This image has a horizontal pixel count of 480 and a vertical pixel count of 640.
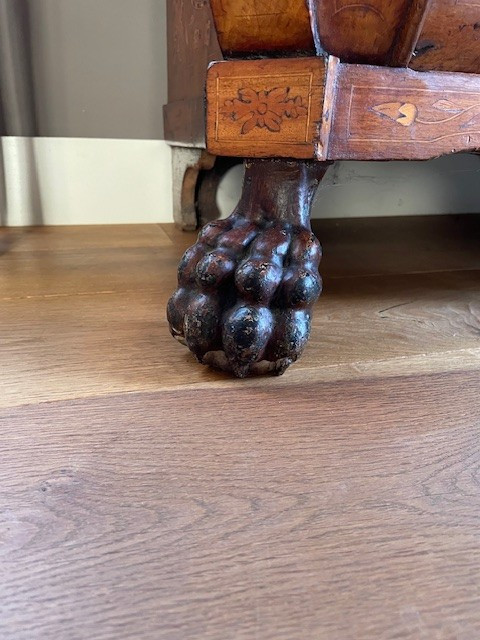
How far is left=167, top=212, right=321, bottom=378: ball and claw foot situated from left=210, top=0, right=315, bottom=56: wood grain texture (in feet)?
0.53

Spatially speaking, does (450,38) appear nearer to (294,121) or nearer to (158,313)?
(294,121)

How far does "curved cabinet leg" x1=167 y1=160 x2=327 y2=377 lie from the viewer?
49cm

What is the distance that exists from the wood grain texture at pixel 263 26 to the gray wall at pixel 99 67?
77cm

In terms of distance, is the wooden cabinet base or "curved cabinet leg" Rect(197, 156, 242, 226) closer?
the wooden cabinet base

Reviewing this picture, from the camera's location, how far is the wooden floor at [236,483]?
0.28 m

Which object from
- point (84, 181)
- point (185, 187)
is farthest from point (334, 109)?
point (84, 181)

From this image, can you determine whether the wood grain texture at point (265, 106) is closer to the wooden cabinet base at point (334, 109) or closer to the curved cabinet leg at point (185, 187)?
the wooden cabinet base at point (334, 109)

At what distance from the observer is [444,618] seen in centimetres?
28

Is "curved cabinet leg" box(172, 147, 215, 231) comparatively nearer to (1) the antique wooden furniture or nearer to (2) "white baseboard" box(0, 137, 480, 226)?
(2) "white baseboard" box(0, 137, 480, 226)

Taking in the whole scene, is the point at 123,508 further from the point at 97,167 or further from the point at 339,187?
the point at 339,187

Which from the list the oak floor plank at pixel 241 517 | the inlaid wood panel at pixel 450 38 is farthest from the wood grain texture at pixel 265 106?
the oak floor plank at pixel 241 517

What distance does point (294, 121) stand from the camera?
49cm

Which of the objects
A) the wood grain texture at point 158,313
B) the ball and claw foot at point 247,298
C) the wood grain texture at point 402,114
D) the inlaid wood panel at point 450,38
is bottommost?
the wood grain texture at point 158,313

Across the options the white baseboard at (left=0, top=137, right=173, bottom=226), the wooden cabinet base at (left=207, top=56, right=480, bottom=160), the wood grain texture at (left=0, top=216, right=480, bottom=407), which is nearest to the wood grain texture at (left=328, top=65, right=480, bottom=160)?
the wooden cabinet base at (left=207, top=56, right=480, bottom=160)
